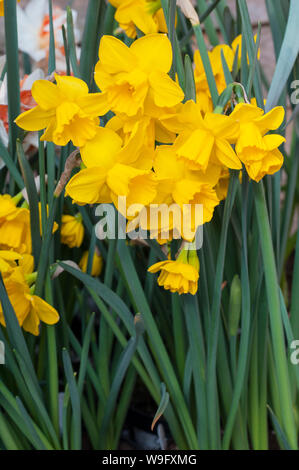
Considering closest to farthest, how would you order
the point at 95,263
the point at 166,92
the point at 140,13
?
the point at 166,92
the point at 140,13
the point at 95,263

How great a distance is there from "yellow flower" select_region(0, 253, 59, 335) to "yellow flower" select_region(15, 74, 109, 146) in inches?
8.6

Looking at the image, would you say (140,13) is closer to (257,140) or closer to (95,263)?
(257,140)

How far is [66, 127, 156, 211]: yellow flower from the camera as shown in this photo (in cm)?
53

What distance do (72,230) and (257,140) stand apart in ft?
1.36

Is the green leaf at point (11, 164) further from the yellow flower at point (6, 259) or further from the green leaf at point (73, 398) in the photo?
the green leaf at point (73, 398)

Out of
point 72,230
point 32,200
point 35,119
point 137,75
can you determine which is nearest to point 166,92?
point 137,75

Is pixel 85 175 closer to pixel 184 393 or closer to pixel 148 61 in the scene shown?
pixel 148 61

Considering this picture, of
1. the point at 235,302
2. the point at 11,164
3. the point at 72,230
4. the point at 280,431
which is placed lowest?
the point at 280,431

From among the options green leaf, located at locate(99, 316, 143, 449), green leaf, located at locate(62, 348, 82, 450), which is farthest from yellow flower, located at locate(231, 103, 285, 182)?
green leaf, located at locate(62, 348, 82, 450)

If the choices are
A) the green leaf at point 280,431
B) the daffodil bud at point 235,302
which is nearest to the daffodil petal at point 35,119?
the daffodil bud at point 235,302

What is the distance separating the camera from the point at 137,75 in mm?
526

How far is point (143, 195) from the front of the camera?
533 mm

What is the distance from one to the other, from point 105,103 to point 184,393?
1.54 ft
